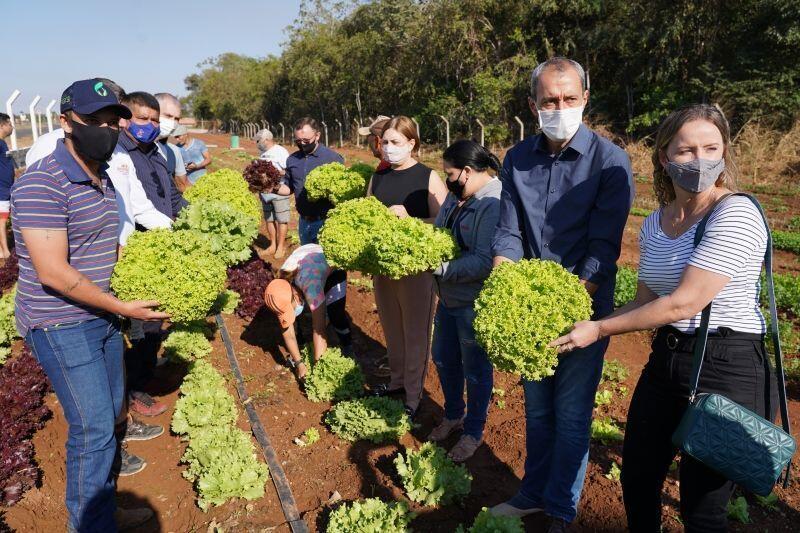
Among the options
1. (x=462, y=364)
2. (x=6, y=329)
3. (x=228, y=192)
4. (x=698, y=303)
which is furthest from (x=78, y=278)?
(x=6, y=329)

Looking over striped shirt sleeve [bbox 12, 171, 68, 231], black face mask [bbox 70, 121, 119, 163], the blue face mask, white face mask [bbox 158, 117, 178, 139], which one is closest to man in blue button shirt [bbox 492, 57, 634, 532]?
black face mask [bbox 70, 121, 119, 163]

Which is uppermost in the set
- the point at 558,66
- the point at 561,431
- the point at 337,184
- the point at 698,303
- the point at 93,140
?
the point at 558,66

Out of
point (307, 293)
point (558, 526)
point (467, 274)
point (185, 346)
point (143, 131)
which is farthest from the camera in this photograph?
point (185, 346)

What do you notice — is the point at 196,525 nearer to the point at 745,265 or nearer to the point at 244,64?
the point at 745,265

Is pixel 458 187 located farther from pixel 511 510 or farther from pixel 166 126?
pixel 166 126

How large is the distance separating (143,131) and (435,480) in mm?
4438

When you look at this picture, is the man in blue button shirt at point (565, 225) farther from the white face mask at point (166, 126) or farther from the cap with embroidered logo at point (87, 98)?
the white face mask at point (166, 126)

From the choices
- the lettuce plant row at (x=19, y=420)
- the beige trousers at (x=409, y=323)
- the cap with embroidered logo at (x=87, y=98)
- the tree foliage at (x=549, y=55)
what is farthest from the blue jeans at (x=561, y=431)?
the tree foliage at (x=549, y=55)

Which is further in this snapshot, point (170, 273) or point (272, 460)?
point (272, 460)

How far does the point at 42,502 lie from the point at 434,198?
4.26 meters

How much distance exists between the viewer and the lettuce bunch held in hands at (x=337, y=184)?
19.3 feet

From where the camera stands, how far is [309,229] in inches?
281

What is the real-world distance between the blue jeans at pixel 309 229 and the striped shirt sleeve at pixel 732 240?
5246 mm

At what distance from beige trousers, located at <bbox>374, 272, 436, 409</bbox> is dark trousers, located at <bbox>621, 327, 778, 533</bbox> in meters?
2.35
